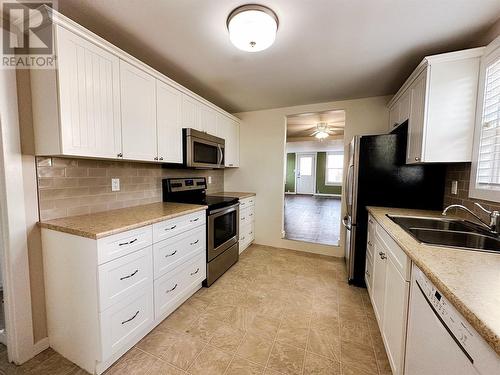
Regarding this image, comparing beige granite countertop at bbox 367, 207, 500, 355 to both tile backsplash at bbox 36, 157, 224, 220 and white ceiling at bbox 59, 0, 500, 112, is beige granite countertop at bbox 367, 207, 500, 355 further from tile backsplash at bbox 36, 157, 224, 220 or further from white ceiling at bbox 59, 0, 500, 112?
tile backsplash at bbox 36, 157, 224, 220

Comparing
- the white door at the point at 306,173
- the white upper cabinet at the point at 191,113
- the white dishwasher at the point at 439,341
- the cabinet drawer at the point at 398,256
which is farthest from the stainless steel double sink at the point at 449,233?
the white door at the point at 306,173

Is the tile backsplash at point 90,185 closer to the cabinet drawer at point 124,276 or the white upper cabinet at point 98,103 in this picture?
the white upper cabinet at point 98,103

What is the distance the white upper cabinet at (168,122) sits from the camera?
83.7 inches

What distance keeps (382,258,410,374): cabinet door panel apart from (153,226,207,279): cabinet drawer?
5.60 ft

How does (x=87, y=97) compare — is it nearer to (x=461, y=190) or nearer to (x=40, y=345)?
→ (x=40, y=345)

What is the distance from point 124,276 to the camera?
4.75 feet

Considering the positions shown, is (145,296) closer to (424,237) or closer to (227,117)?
(424,237)

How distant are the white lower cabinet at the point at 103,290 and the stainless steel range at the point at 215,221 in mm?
647

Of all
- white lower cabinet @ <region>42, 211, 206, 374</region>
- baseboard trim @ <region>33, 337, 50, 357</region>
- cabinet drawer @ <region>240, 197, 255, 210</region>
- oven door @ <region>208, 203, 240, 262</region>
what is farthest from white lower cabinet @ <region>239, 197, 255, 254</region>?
baseboard trim @ <region>33, 337, 50, 357</region>

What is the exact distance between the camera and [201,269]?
2289 mm

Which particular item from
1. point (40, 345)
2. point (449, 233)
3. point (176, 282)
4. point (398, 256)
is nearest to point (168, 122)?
point (176, 282)

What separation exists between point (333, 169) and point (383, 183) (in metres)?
8.24

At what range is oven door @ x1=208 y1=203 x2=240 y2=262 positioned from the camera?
241 centimetres

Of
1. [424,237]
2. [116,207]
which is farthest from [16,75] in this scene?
[424,237]
